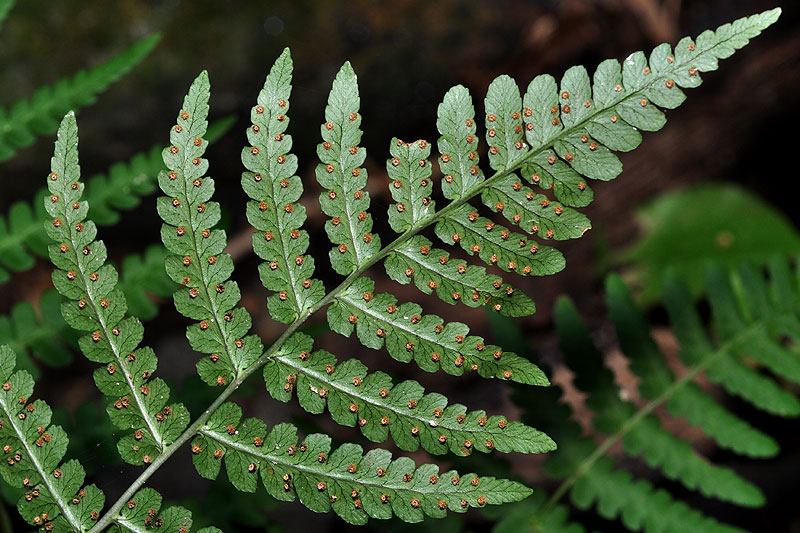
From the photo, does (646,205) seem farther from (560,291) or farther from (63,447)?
(63,447)

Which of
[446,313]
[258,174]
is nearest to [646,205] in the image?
[446,313]

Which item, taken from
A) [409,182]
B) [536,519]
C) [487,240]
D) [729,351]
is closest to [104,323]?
[409,182]

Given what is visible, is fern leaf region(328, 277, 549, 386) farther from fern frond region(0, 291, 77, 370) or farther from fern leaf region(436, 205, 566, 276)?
fern frond region(0, 291, 77, 370)

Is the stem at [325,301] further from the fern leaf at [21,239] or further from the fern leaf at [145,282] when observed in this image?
the fern leaf at [21,239]

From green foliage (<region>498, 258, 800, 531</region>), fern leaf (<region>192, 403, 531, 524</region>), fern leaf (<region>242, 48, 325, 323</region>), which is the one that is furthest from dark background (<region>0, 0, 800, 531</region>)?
fern leaf (<region>242, 48, 325, 323</region>)

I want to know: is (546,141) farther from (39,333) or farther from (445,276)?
(39,333)

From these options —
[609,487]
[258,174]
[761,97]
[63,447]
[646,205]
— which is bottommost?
[63,447]
